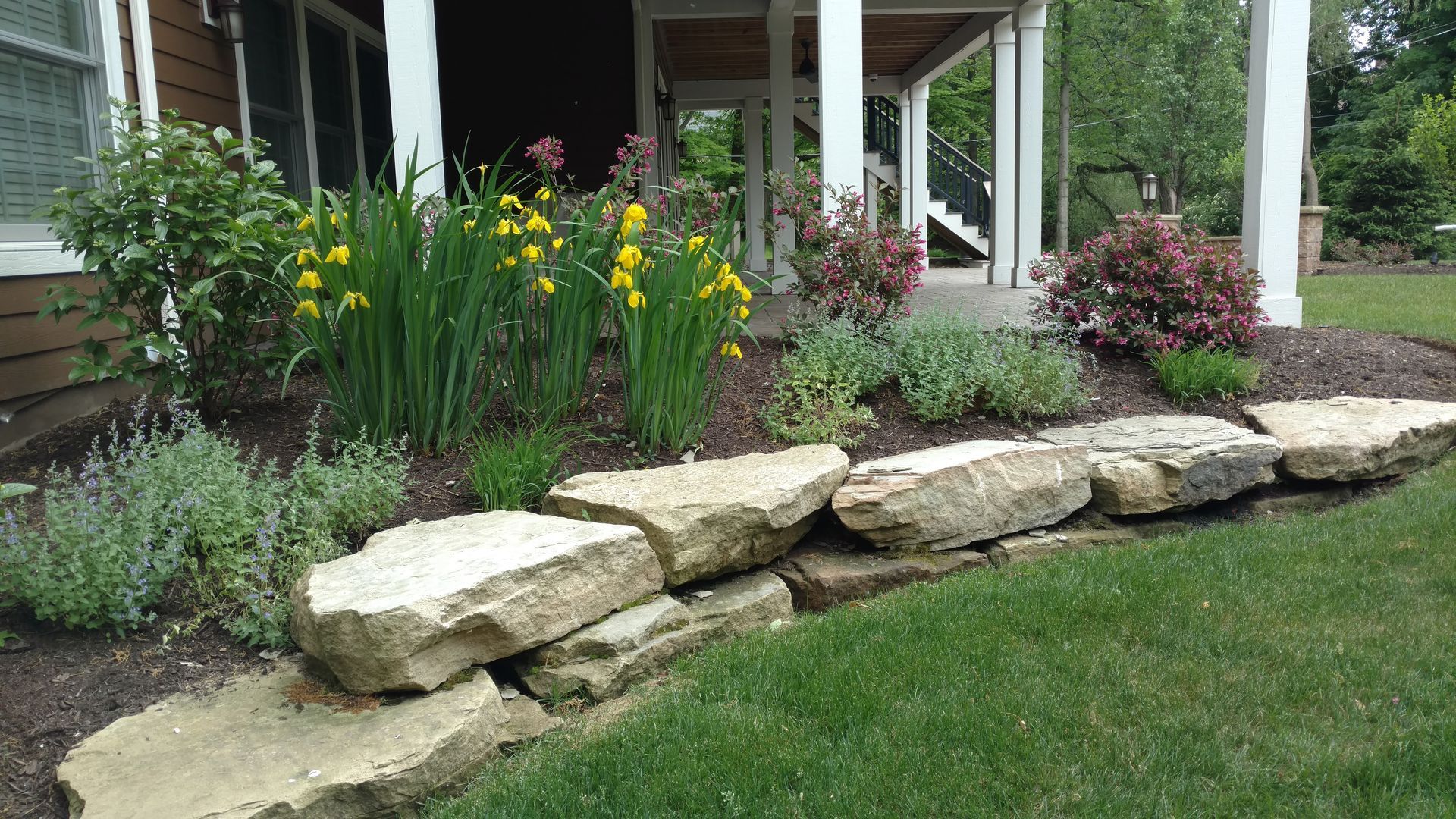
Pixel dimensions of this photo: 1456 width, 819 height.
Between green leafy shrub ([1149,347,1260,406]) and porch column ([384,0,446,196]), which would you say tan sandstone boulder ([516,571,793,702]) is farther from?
green leafy shrub ([1149,347,1260,406])

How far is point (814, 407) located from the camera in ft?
14.3

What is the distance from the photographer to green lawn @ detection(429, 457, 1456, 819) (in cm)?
219

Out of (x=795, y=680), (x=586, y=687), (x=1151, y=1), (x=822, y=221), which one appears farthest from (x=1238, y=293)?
(x=1151, y=1)

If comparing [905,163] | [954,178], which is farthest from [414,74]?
[954,178]

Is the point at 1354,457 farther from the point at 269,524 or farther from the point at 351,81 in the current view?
the point at 351,81

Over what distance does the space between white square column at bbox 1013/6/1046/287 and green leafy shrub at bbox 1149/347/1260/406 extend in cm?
516

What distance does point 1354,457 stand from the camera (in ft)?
14.1

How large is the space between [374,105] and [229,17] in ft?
9.41

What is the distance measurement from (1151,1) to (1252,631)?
21396 mm

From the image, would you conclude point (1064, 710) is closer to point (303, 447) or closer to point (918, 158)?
point (303, 447)

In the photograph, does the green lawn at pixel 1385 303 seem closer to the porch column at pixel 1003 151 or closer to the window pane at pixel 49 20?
the porch column at pixel 1003 151

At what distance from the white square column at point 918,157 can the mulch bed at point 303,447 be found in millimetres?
7814

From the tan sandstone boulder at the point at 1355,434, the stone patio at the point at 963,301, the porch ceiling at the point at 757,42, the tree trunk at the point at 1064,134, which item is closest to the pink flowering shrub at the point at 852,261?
the stone patio at the point at 963,301

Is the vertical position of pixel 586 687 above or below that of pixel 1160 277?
below
